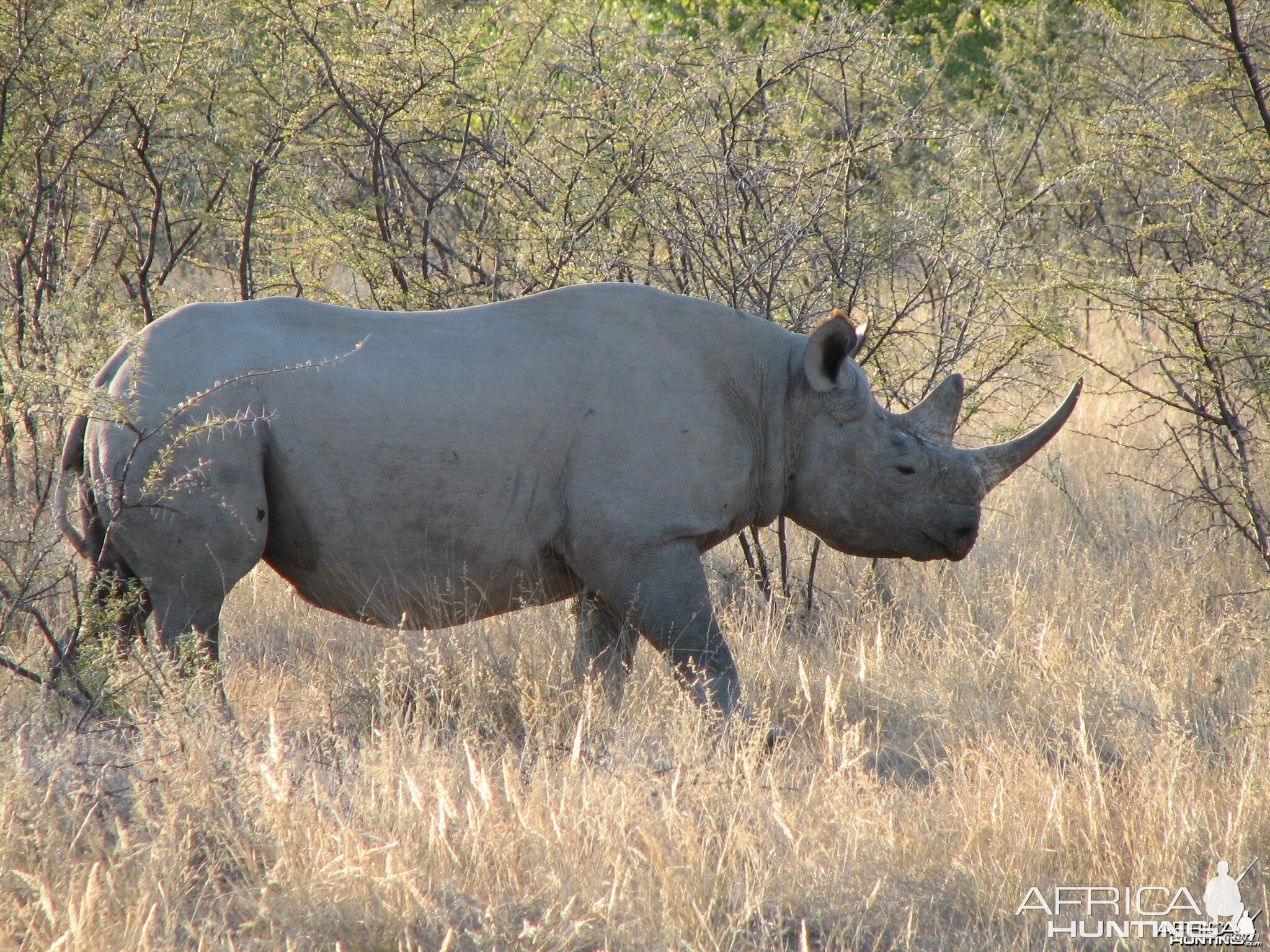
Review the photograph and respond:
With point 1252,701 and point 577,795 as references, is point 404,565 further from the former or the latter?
point 1252,701

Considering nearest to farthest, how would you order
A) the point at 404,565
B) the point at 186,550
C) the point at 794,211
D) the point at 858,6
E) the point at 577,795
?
the point at 577,795
the point at 186,550
the point at 404,565
the point at 794,211
the point at 858,6

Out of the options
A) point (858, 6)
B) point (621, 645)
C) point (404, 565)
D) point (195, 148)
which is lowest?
point (621, 645)

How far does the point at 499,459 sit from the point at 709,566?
2541mm

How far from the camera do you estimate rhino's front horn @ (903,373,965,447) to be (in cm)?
466

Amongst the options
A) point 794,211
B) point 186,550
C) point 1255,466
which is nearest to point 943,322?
point 794,211

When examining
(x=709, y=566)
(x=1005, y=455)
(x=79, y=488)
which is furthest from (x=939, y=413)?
(x=79, y=488)

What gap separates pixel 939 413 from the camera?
15.4ft

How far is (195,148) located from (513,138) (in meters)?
1.79

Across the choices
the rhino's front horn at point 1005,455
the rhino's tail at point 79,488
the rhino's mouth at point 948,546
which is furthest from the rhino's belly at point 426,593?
the rhino's front horn at point 1005,455

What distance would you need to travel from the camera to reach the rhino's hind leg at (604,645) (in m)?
4.82

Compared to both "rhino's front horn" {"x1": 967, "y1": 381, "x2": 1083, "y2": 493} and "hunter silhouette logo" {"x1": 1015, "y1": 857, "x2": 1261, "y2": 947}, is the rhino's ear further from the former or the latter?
"hunter silhouette logo" {"x1": 1015, "y1": 857, "x2": 1261, "y2": 947}

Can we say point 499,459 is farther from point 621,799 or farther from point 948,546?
point 948,546

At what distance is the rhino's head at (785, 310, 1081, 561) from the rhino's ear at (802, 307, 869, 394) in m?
0.04

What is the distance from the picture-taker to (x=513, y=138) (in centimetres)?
693
